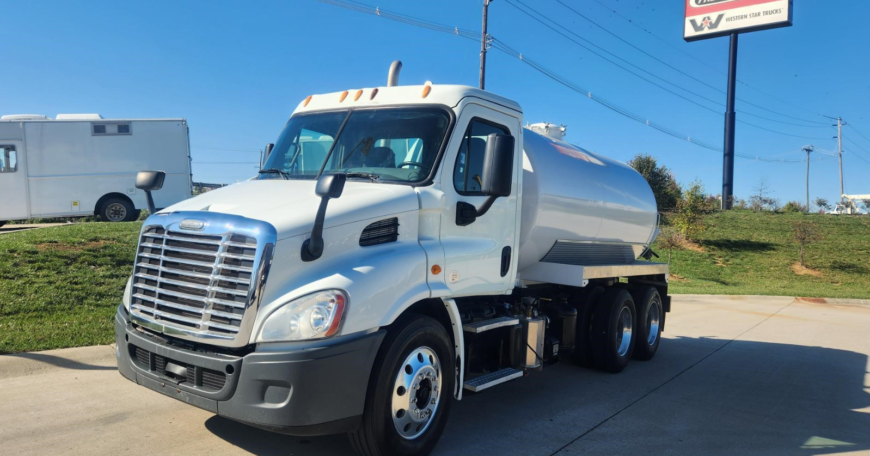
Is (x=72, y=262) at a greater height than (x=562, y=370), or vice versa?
(x=72, y=262)

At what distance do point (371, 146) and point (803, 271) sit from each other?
2555cm

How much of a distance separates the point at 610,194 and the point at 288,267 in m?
5.45

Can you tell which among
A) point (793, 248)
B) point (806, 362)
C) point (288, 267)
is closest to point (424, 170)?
point (288, 267)

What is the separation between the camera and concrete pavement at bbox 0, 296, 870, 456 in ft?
15.9

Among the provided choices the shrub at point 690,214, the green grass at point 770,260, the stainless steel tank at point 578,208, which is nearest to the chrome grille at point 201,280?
the stainless steel tank at point 578,208

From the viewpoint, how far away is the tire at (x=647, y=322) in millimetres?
8766

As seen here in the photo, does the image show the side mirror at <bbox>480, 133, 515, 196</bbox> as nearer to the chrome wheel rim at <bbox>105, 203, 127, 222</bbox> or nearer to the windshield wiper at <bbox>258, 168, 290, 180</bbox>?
the windshield wiper at <bbox>258, 168, 290, 180</bbox>

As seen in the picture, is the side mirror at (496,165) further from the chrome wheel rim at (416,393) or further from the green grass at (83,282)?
the green grass at (83,282)

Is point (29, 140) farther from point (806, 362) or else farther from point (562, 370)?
point (806, 362)

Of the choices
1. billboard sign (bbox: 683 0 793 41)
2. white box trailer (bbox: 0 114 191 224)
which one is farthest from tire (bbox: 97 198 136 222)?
billboard sign (bbox: 683 0 793 41)

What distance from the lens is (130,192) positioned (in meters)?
19.0

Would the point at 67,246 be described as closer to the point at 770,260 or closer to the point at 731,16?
the point at 770,260

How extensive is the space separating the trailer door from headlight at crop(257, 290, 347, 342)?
18.3 meters

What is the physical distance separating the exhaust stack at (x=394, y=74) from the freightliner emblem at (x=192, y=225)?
99.0 inches
